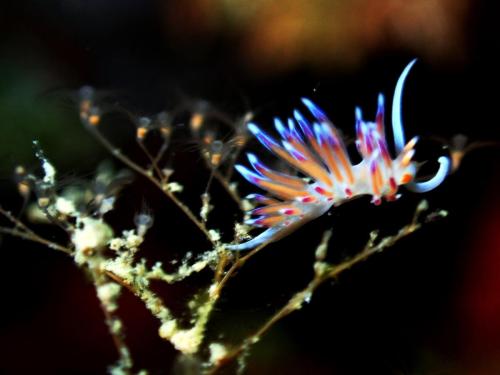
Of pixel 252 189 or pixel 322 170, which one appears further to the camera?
pixel 252 189

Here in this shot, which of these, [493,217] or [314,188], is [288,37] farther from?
[493,217]

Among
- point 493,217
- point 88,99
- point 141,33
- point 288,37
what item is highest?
point 141,33

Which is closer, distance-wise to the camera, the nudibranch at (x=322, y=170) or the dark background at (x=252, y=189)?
the nudibranch at (x=322, y=170)

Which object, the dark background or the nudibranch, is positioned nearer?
the nudibranch

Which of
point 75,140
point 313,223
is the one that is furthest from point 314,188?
point 75,140
